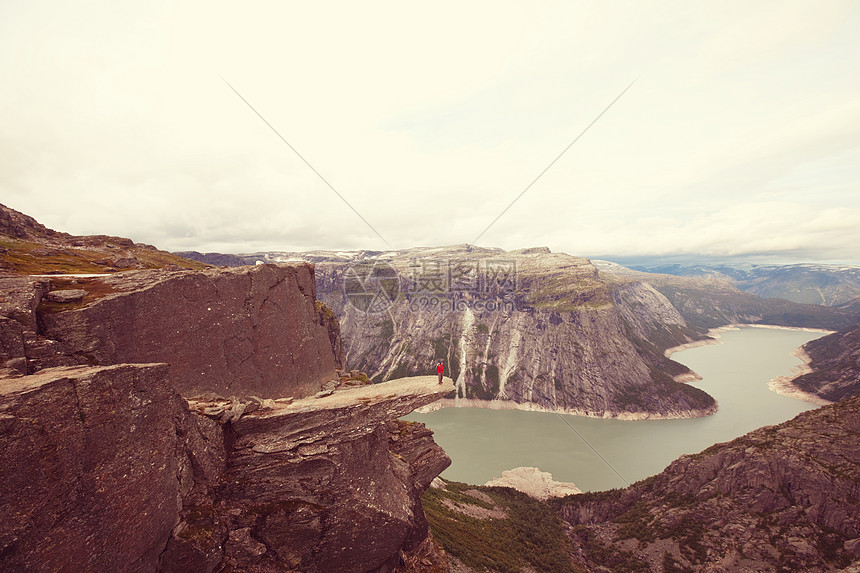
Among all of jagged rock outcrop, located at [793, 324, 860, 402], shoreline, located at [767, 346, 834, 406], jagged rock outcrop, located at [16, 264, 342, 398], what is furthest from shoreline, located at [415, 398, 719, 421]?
jagged rock outcrop, located at [16, 264, 342, 398]

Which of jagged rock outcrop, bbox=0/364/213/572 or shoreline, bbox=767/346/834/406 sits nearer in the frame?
jagged rock outcrop, bbox=0/364/213/572

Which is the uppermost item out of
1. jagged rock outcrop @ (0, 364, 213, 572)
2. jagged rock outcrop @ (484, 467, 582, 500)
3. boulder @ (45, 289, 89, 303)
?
boulder @ (45, 289, 89, 303)

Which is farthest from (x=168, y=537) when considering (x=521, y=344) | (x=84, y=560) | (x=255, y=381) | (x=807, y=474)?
(x=521, y=344)

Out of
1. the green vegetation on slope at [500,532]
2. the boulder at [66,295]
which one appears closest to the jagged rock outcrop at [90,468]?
the boulder at [66,295]

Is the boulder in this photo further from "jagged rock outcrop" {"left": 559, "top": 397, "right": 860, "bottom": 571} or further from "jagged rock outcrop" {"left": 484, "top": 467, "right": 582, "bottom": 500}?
"jagged rock outcrop" {"left": 484, "top": 467, "right": 582, "bottom": 500}

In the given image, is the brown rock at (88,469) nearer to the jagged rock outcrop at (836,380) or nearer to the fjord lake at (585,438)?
the fjord lake at (585,438)

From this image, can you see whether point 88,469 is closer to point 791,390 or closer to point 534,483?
point 534,483
